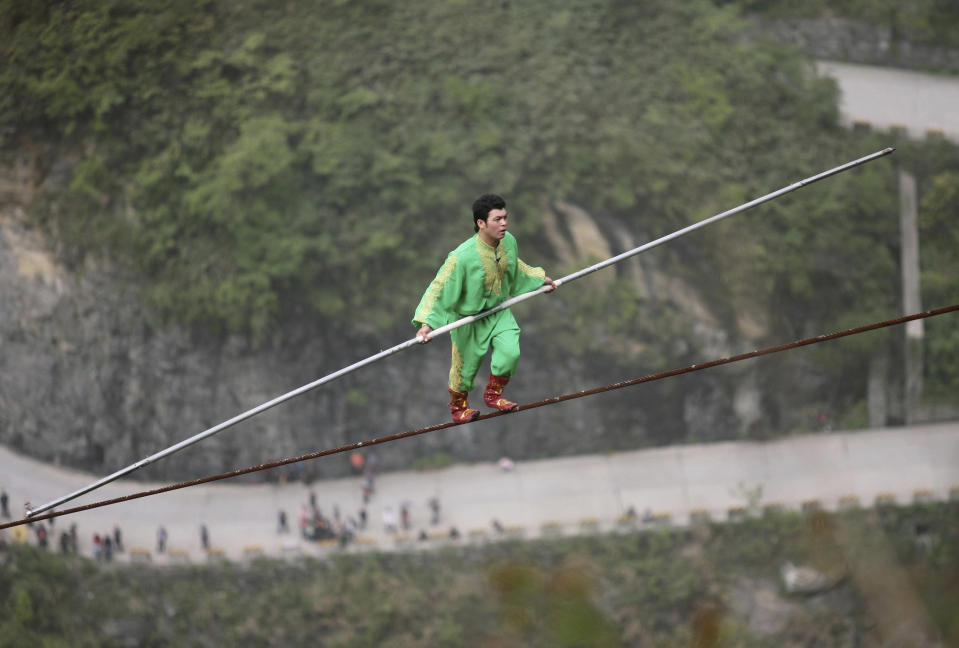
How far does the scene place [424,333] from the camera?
309 inches

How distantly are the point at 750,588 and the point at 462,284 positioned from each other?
19.4 m

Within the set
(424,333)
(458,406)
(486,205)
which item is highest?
(486,205)

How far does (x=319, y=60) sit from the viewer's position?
2661 cm

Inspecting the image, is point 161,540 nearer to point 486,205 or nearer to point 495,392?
point 495,392

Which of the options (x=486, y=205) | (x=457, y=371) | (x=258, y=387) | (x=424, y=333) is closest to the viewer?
(x=424, y=333)

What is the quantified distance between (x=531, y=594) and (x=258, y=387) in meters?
7.45

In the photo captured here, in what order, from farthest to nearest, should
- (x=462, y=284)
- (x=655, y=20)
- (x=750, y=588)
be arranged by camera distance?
(x=655, y=20), (x=750, y=588), (x=462, y=284)

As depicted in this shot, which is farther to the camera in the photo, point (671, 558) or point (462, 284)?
point (671, 558)

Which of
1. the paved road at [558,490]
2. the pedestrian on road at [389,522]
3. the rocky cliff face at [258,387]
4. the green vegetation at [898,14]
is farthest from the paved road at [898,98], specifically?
the pedestrian on road at [389,522]

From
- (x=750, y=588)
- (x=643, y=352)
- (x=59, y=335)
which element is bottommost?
(x=750, y=588)

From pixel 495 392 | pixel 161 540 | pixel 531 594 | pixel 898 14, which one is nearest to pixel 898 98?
pixel 898 14

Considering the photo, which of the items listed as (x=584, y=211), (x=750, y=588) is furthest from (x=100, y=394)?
(x=750, y=588)

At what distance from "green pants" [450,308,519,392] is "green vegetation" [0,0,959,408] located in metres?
17.9

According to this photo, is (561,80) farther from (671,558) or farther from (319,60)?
(671,558)
